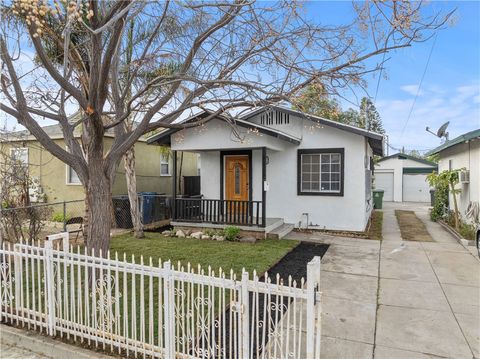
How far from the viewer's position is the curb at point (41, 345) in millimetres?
3508

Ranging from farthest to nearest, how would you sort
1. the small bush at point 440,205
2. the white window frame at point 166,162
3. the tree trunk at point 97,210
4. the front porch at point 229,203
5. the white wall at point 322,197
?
the white window frame at point 166,162 < the small bush at point 440,205 < the white wall at point 322,197 < the front porch at point 229,203 < the tree trunk at point 97,210

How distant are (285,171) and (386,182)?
53.3 feet

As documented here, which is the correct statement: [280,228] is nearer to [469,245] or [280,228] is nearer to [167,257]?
[167,257]

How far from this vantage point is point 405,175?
78.8 ft

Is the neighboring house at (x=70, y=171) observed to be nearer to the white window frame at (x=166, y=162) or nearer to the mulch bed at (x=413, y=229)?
the white window frame at (x=166, y=162)

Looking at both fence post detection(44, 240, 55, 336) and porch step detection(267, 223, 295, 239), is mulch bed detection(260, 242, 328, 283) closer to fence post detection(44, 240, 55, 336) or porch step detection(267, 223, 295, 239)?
porch step detection(267, 223, 295, 239)

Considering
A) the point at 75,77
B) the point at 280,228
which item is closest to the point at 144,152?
the point at 280,228

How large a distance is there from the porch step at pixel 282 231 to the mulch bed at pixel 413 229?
3472mm

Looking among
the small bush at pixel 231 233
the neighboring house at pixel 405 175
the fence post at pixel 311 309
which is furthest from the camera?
the neighboring house at pixel 405 175

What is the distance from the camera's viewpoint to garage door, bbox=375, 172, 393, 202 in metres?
24.4

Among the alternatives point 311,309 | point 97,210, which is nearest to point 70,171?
point 97,210

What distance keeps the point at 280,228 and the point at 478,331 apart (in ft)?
21.9

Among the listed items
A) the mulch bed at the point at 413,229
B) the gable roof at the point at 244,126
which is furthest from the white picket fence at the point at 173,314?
the mulch bed at the point at 413,229

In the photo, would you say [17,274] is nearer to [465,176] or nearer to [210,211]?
[210,211]
